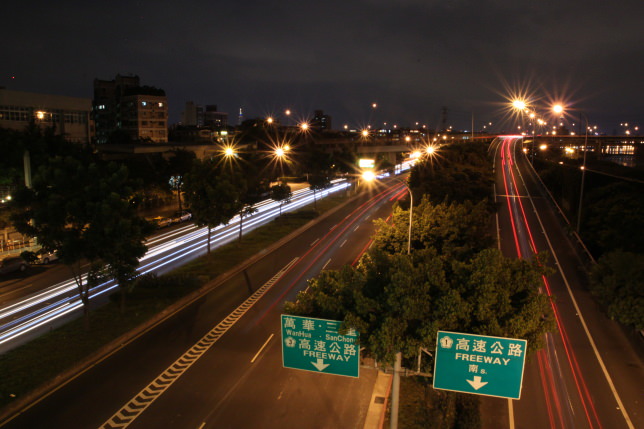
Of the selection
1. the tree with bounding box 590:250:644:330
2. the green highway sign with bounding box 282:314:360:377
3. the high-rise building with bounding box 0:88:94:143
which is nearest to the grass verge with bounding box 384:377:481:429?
the green highway sign with bounding box 282:314:360:377

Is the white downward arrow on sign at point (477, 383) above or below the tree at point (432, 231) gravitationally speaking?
below

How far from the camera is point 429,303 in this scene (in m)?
8.73

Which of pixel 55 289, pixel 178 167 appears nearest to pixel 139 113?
pixel 178 167

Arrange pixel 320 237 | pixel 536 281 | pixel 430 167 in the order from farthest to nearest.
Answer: pixel 430 167, pixel 320 237, pixel 536 281

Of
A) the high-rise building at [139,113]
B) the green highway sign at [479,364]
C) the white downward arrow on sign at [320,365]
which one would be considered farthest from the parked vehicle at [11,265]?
the high-rise building at [139,113]

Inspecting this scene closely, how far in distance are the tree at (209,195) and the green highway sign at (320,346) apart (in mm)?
16357

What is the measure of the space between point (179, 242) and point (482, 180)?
82.3ft

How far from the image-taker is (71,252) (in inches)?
590

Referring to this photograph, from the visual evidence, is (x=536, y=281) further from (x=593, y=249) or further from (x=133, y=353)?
(x=593, y=249)

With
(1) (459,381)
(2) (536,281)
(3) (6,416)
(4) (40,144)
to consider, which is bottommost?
(3) (6,416)

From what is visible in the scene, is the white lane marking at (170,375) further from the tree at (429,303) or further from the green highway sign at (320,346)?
the tree at (429,303)

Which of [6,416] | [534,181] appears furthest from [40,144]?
[534,181]

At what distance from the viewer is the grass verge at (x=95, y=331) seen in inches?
515

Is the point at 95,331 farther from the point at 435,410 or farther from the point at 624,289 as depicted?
the point at 624,289
